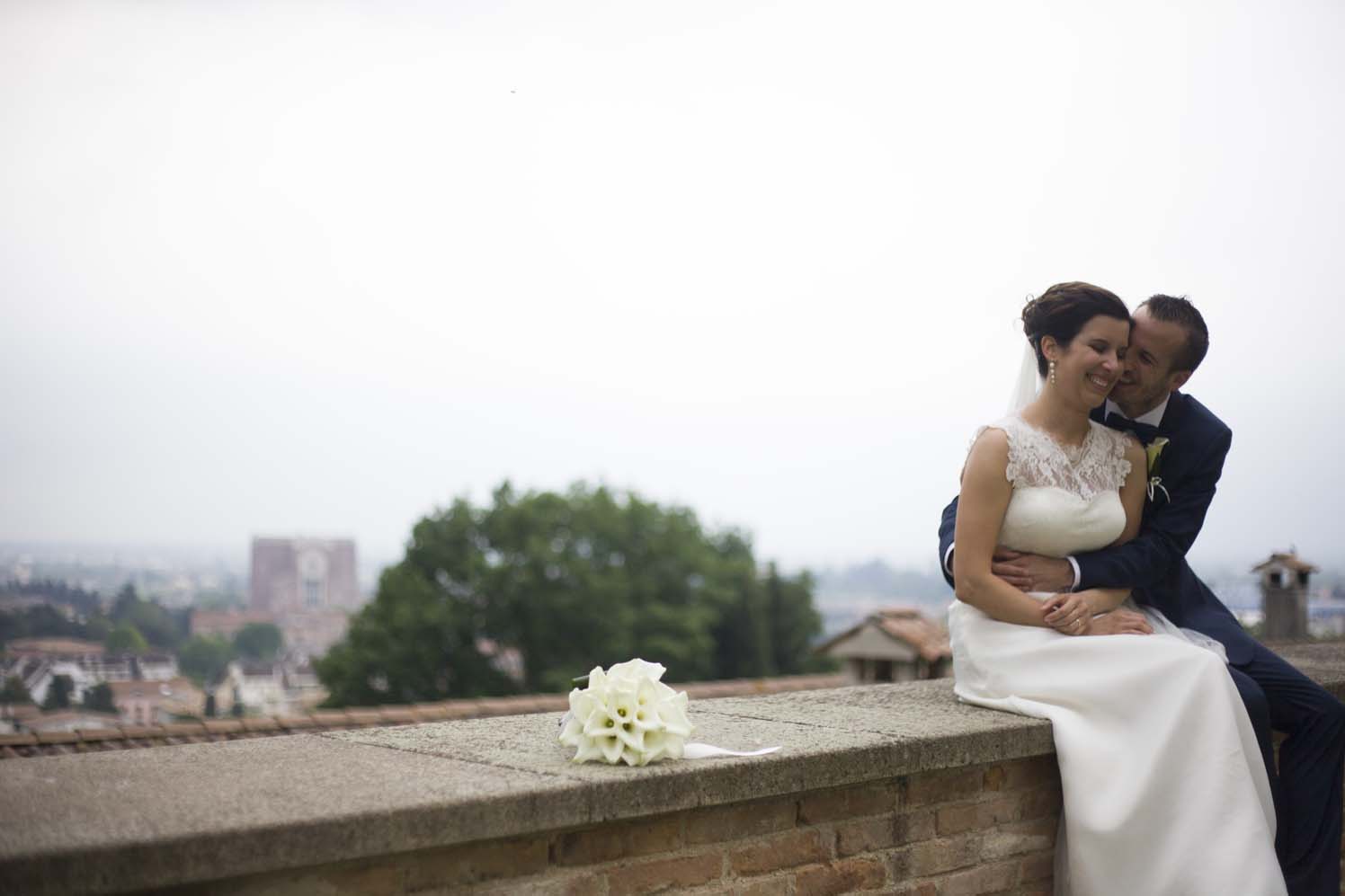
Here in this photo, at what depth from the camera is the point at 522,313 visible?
7512 cm

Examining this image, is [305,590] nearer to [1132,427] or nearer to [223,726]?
[223,726]

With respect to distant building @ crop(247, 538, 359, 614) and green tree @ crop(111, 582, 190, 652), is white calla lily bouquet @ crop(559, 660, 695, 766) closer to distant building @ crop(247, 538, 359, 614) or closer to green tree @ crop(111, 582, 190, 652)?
green tree @ crop(111, 582, 190, 652)

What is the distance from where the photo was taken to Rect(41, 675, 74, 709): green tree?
1636 centimetres

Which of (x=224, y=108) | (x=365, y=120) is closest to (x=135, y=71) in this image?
(x=224, y=108)

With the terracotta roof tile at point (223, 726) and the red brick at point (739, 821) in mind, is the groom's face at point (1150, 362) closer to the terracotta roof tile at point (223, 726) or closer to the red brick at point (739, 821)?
the red brick at point (739, 821)

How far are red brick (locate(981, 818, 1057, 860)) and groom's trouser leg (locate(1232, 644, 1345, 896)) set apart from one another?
0.70m

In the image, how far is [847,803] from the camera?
2.88 metres

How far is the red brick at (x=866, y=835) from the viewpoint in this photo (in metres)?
2.88

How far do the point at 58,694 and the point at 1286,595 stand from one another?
621 inches

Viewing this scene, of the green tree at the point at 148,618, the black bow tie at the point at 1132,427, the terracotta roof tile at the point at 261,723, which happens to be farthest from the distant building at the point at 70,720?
the green tree at the point at 148,618

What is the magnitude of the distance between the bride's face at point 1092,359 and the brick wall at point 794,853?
1.07 meters

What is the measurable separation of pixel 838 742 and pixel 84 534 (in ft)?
200

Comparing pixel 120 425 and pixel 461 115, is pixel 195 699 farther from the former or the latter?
pixel 120 425

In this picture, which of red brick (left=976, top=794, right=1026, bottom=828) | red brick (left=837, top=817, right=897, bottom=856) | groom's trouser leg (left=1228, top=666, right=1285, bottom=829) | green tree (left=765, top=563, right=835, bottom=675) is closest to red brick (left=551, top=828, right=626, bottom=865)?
red brick (left=837, top=817, right=897, bottom=856)
